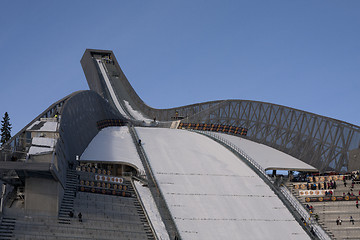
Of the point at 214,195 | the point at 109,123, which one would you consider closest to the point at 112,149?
the point at 109,123

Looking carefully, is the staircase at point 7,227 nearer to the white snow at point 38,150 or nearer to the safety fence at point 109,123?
the white snow at point 38,150

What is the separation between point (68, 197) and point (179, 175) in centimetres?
1347

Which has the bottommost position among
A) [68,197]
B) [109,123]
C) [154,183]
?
[68,197]

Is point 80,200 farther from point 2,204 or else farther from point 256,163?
point 256,163

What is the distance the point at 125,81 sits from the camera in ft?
350

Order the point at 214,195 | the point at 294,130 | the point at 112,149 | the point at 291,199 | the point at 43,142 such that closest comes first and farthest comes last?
the point at 43,142 < the point at 214,195 < the point at 291,199 < the point at 112,149 < the point at 294,130

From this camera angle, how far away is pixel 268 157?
206 ft

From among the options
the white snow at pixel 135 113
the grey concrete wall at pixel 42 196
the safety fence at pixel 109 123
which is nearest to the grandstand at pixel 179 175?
the grey concrete wall at pixel 42 196

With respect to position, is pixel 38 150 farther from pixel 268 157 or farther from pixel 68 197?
pixel 268 157

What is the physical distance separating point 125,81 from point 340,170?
2148 inches

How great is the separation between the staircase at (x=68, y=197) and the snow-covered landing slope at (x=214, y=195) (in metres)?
7.37

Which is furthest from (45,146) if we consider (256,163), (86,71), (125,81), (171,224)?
(86,71)

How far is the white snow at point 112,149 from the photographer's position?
178 ft

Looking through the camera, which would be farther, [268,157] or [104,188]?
[268,157]
